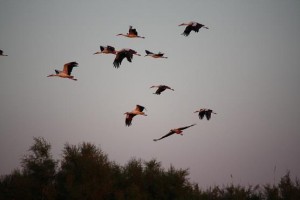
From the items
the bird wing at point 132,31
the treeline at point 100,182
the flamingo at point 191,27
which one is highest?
the bird wing at point 132,31

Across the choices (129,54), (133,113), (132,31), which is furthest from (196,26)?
(133,113)

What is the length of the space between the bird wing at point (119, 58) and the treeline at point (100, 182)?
14.9 metres

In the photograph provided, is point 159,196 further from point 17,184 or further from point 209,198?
point 17,184

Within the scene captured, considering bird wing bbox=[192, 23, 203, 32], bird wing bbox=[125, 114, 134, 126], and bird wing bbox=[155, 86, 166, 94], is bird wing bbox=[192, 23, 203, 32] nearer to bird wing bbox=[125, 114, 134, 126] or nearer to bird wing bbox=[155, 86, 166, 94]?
bird wing bbox=[155, 86, 166, 94]

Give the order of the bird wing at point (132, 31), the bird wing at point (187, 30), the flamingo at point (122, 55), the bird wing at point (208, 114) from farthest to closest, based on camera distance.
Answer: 1. the bird wing at point (132, 31)
2. the bird wing at point (208, 114)
3. the bird wing at point (187, 30)
4. the flamingo at point (122, 55)

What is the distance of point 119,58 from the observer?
1298cm

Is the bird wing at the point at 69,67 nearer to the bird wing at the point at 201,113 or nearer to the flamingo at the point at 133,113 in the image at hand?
the flamingo at the point at 133,113

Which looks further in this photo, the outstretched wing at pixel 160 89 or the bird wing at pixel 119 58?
the outstretched wing at pixel 160 89

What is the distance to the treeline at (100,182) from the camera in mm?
26125

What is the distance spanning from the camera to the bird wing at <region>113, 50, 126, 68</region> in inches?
507

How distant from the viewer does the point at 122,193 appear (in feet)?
84.9

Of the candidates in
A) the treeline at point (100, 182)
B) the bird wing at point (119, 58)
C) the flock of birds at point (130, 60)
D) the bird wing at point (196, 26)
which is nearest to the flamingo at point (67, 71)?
the flock of birds at point (130, 60)

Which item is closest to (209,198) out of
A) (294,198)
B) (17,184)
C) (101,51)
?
(294,198)

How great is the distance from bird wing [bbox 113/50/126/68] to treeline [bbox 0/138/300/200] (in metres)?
14.9
